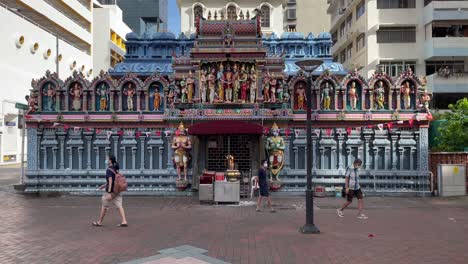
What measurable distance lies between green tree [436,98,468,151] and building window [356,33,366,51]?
1943cm

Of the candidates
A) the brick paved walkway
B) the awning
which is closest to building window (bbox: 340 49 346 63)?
the awning

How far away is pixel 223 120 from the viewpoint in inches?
773

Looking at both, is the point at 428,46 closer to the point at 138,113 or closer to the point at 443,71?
the point at 443,71

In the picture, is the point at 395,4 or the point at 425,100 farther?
the point at 395,4

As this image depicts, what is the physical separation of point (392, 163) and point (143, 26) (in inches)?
4378

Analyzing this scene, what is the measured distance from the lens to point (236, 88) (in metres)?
19.9

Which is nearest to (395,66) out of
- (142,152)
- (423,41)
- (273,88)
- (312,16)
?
(423,41)

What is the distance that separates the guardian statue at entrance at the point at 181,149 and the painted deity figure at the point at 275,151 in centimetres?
379

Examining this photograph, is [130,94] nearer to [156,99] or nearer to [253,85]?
[156,99]

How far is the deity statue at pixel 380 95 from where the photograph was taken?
20.0 metres

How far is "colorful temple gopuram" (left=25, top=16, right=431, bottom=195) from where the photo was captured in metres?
19.7

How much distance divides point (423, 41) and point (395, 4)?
431cm

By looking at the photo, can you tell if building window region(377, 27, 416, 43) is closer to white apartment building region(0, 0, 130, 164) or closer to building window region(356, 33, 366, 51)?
Answer: building window region(356, 33, 366, 51)

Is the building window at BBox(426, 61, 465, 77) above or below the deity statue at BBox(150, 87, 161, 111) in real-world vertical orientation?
above
